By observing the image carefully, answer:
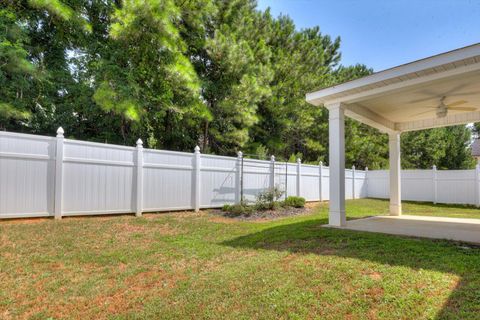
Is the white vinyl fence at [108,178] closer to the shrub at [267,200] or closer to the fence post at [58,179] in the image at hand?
the fence post at [58,179]

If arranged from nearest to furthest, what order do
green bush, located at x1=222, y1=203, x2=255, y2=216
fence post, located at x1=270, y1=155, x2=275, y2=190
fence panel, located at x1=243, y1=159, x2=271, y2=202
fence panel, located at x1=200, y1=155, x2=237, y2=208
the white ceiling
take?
the white ceiling
green bush, located at x1=222, y1=203, x2=255, y2=216
fence panel, located at x1=200, y1=155, x2=237, y2=208
fence panel, located at x1=243, y1=159, x2=271, y2=202
fence post, located at x1=270, y1=155, x2=275, y2=190

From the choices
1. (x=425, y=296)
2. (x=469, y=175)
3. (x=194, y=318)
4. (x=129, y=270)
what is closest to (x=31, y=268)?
(x=129, y=270)

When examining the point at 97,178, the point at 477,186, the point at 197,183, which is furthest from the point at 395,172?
the point at 97,178

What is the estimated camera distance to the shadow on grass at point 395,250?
9.26ft

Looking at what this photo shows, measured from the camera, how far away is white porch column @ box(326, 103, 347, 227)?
5953 millimetres

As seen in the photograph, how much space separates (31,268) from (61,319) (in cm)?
153

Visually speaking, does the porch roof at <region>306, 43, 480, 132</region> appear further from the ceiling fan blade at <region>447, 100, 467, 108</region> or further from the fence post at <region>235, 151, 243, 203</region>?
the fence post at <region>235, 151, 243, 203</region>

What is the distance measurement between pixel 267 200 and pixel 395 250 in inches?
221

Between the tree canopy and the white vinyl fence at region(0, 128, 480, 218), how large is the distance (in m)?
1.74

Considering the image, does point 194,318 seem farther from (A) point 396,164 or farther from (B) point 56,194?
(A) point 396,164

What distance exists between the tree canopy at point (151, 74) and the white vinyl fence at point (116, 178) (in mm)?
1741

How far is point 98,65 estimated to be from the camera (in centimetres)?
938

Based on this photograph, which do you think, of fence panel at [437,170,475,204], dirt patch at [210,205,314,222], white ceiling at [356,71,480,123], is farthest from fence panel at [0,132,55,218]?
fence panel at [437,170,475,204]

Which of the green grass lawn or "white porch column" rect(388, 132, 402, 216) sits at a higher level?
"white porch column" rect(388, 132, 402, 216)
